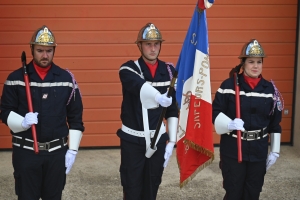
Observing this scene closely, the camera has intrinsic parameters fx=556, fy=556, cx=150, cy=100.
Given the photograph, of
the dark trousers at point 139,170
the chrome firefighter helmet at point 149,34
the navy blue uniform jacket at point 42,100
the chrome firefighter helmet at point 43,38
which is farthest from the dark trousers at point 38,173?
the chrome firefighter helmet at point 149,34

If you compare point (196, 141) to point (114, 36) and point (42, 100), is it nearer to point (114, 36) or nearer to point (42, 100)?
point (42, 100)

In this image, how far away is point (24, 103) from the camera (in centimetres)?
475

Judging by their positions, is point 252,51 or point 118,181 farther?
point 118,181

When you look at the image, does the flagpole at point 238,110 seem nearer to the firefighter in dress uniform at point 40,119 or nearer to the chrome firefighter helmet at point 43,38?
the firefighter in dress uniform at point 40,119

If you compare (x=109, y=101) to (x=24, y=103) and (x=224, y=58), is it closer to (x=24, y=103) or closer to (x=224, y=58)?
(x=224, y=58)

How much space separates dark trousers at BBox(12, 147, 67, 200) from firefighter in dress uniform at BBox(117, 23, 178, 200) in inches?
23.5

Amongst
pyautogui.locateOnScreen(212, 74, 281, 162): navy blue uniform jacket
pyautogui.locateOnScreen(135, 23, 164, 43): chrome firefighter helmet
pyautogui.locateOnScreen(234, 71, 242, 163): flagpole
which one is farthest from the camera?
pyautogui.locateOnScreen(212, 74, 281, 162): navy blue uniform jacket

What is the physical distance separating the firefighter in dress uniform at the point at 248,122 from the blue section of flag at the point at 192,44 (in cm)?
59

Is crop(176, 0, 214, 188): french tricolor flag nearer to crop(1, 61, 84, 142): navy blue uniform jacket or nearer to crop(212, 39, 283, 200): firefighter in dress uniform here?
crop(212, 39, 283, 200): firefighter in dress uniform

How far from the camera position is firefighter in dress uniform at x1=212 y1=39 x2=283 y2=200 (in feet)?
17.0

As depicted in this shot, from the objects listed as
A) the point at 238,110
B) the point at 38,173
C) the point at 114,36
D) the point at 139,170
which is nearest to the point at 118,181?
the point at 139,170

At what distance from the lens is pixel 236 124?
16.5ft

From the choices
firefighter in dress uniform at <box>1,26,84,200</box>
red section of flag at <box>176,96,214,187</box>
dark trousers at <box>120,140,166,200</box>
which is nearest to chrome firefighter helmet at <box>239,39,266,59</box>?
red section of flag at <box>176,96,214,187</box>

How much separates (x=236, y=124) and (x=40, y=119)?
174cm
